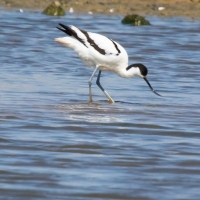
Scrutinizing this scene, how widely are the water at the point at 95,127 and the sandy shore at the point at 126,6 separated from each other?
214 inches

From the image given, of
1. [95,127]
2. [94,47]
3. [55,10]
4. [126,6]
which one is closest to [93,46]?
[94,47]

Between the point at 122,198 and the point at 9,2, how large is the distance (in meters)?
16.2

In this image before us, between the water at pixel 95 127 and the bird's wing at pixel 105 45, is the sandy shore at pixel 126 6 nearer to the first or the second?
the water at pixel 95 127

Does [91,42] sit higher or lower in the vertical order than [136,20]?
higher

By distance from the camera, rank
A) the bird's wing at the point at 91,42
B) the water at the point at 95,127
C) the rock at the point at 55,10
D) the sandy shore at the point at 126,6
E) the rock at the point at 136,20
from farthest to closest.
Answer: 1. the sandy shore at the point at 126,6
2. the rock at the point at 55,10
3. the rock at the point at 136,20
4. the bird's wing at the point at 91,42
5. the water at the point at 95,127

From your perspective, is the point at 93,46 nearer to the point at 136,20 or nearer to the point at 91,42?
the point at 91,42

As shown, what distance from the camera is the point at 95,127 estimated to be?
7473 millimetres

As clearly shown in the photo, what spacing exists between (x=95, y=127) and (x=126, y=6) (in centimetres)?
1356

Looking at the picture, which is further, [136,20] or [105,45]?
[136,20]

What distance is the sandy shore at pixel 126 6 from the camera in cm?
2006

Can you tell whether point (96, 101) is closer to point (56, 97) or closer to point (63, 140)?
point (56, 97)

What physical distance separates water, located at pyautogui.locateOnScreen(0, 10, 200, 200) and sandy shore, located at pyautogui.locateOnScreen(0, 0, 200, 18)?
5441 mm

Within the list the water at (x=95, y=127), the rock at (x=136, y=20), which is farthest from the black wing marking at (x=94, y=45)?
the rock at (x=136, y=20)

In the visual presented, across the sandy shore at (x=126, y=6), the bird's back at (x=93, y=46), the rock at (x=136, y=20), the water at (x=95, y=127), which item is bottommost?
the sandy shore at (x=126, y=6)
